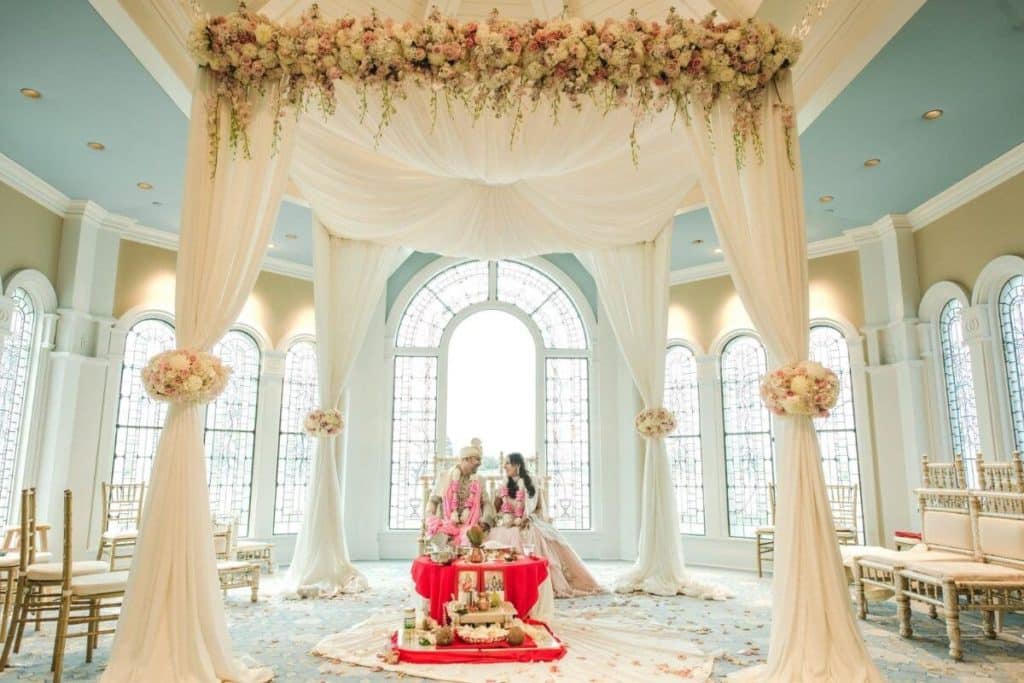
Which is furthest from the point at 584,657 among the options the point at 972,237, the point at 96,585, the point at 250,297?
the point at 250,297

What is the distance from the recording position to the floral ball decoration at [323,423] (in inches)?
270

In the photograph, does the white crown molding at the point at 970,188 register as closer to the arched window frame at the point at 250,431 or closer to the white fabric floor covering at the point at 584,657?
the white fabric floor covering at the point at 584,657

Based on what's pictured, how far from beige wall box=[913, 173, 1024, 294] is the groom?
5142 mm

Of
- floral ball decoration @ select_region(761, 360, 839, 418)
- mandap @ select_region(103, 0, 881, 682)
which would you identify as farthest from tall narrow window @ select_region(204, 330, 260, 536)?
floral ball decoration @ select_region(761, 360, 839, 418)

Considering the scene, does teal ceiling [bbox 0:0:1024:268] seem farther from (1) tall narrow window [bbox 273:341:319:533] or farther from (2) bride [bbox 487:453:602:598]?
(2) bride [bbox 487:453:602:598]

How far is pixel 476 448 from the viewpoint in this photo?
6371 mm

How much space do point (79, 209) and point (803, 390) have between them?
7.23 metres

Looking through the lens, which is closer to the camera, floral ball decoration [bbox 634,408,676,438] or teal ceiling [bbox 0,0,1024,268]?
teal ceiling [bbox 0,0,1024,268]

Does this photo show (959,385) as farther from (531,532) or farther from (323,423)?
(323,423)

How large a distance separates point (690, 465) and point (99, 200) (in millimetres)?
7782

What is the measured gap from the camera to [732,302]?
9242mm

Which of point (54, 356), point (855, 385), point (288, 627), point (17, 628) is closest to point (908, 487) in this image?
point (855, 385)

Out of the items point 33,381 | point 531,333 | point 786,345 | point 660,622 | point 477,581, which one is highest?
point 531,333

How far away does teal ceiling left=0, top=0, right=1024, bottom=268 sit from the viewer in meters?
4.59
